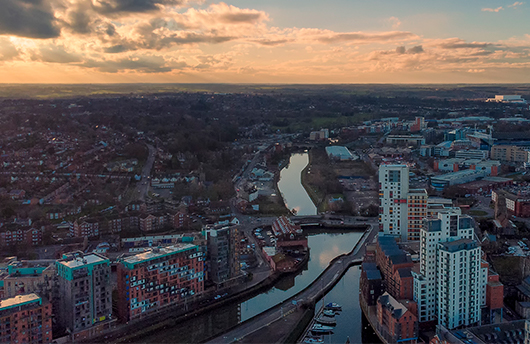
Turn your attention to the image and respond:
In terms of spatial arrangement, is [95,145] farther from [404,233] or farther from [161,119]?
[404,233]

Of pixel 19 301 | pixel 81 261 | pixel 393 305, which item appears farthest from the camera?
pixel 81 261

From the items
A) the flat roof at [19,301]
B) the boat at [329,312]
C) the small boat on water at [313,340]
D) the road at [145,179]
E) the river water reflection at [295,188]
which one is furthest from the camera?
the road at [145,179]

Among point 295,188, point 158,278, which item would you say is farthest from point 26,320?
point 295,188

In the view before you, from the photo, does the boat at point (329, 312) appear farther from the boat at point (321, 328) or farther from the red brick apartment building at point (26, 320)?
the red brick apartment building at point (26, 320)

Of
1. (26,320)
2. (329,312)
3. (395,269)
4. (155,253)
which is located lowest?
(329,312)

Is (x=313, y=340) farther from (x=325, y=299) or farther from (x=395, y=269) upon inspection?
(x=395, y=269)

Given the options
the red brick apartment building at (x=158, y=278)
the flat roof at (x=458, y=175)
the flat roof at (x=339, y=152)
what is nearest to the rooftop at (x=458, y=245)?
the red brick apartment building at (x=158, y=278)

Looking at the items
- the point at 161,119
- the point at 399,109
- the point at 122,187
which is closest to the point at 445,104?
the point at 399,109
